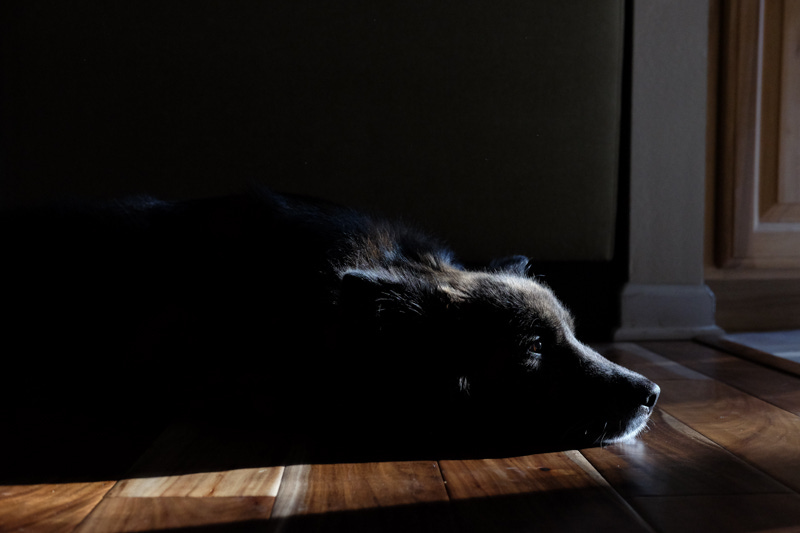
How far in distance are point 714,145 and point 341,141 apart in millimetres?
1494

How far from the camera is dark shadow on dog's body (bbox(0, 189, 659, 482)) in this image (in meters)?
1.31

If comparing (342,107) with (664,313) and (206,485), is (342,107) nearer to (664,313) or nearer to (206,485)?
(664,313)

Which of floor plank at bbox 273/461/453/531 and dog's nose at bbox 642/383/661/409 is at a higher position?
dog's nose at bbox 642/383/661/409

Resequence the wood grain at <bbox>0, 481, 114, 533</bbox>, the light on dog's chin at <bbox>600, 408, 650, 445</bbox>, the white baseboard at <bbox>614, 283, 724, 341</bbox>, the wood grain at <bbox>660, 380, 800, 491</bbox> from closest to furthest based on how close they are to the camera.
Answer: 1. the wood grain at <bbox>0, 481, 114, 533</bbox>
2. the wood grain at <bbox>660, 380, 800, 491</bbox>
3. the light on dog's chin at <bbox>600, 408, 650, 445</bbox>
4. the white baseboard at <bbox>614, 283, 724, 341</bbox>

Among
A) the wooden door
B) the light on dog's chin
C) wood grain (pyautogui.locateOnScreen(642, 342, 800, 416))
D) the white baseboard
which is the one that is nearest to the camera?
the light on dog's chin

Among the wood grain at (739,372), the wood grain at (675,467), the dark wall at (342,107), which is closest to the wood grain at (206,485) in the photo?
the wood grain at (675,467)

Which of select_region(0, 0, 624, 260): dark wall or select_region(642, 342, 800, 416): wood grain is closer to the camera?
select_region(642, 342, 800, 416): wood grain

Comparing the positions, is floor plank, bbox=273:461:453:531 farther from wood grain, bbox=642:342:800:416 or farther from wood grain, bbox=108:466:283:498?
wood grain, bbox=642:342:800:416

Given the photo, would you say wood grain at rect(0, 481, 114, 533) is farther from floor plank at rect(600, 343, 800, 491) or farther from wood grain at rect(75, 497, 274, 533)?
floor plank at rect(600, 343, 800, 491)

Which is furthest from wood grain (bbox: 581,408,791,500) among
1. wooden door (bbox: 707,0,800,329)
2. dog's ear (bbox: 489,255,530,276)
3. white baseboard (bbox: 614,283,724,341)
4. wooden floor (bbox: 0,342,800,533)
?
wooden door (bbox: 707,0,800,329)

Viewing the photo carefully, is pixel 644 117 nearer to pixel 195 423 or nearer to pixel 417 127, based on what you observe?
pixel 417 127

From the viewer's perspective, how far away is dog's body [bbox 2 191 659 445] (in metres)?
1.31

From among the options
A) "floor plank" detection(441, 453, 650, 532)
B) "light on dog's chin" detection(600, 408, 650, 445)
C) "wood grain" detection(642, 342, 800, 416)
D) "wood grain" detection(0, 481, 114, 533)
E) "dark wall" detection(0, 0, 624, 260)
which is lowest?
"wood grain" detection(0, 481, 114, 533)

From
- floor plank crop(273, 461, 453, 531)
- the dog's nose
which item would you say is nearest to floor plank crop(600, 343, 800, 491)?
the dog's nose
